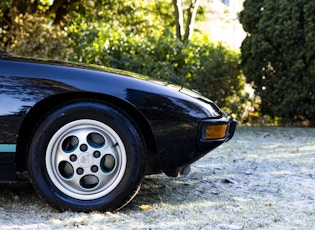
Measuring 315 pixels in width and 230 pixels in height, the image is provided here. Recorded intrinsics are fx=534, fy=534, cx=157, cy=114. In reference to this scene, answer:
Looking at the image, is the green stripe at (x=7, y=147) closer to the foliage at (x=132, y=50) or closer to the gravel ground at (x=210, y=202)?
the gravel ground at (x=210, y=202)

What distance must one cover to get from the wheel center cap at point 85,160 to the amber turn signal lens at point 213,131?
737mm

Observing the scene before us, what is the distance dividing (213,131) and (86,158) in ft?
2.74

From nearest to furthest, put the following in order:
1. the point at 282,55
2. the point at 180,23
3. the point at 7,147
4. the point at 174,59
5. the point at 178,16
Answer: the point at 7,147 < the point at 282,55 < the point at 174,59 < the point at 178,16 < the point at 180,23

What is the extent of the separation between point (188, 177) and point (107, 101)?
1539 millimetres

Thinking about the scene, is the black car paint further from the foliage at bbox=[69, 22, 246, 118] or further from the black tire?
the foliage at bbox=[69, 22, 246, 118]

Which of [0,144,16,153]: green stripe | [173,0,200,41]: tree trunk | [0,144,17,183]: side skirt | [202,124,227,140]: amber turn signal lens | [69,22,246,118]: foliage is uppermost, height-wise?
[173,0,200,41]: tree trunk

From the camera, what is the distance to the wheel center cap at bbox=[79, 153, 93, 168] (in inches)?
132

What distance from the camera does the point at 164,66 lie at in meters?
9.35

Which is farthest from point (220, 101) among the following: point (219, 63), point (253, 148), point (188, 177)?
point (188, 177)

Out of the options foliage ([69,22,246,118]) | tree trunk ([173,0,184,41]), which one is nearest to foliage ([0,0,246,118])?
foliage ([69,22,246,118])

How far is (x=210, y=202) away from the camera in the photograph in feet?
12.4

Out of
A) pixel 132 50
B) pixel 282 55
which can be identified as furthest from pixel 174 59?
pixel 282 55

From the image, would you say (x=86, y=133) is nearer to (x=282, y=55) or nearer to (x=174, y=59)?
(x=282, y=55)

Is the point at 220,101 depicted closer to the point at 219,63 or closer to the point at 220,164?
the point at 219,63
